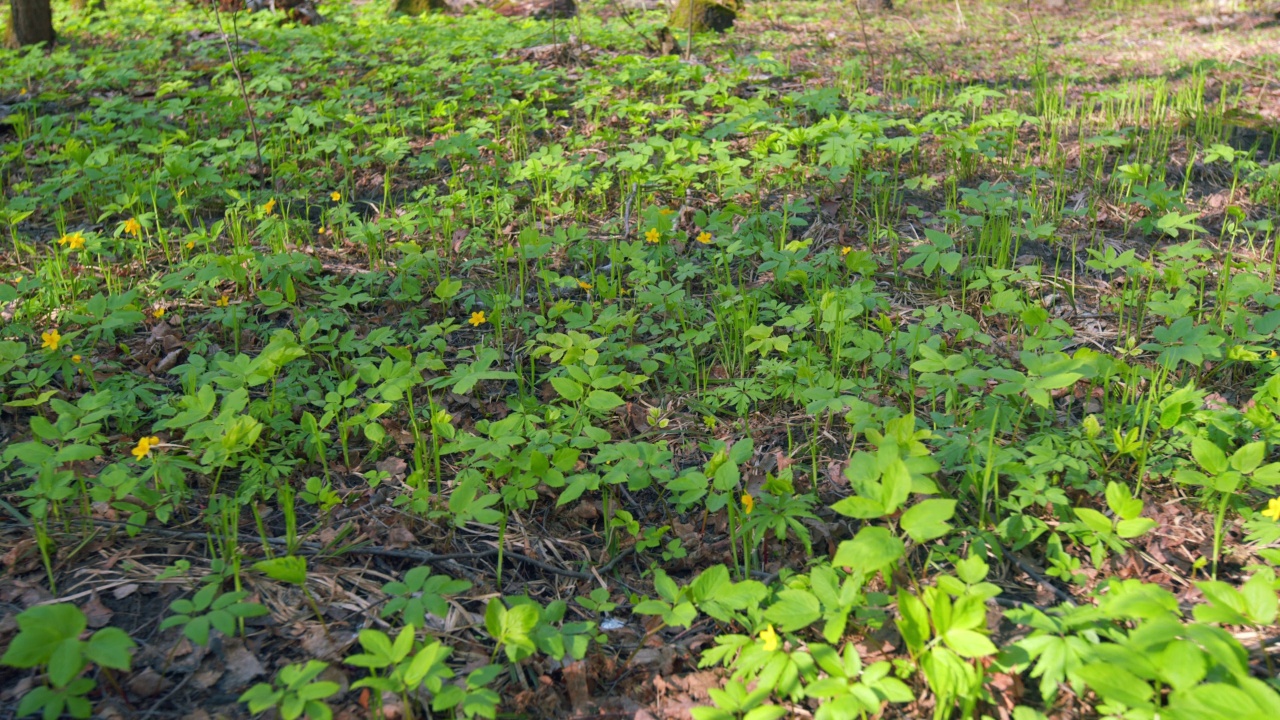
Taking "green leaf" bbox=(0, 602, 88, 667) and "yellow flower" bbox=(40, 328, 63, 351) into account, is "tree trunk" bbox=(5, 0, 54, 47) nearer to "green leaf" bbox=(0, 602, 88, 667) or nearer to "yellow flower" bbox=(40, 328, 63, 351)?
"yellow flower" bbox=(40, 328, 63, 351)

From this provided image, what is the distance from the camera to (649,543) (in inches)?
80.5

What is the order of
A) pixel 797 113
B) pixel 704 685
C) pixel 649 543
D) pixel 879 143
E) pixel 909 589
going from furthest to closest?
pixel 797 113
pixel 879 143
pixel 649 543
pixel 909 589
pixel 704 685

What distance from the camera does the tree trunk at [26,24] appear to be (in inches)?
263

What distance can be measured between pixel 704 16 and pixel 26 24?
5.91 meters

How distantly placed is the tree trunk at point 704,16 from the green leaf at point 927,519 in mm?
6464

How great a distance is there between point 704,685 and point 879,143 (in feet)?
9.78

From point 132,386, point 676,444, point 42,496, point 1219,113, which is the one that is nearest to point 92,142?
point 132,386

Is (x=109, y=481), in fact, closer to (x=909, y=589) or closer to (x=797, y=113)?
(x=909, y=589)

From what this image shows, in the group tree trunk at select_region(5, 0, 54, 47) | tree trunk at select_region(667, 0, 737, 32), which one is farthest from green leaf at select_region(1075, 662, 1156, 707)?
tree trunk at select_region(5, 0, 54, 47)

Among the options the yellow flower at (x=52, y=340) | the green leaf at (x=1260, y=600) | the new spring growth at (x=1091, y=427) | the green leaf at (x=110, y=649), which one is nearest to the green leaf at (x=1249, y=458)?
the new spring growth at (x=1091, y=427)

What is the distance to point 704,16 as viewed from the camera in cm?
731

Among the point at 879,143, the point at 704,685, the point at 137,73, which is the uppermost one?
the point at 137,73

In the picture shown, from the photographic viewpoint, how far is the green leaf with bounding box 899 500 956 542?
1508mm

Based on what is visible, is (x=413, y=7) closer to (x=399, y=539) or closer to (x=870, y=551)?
(x=399, y=539)
